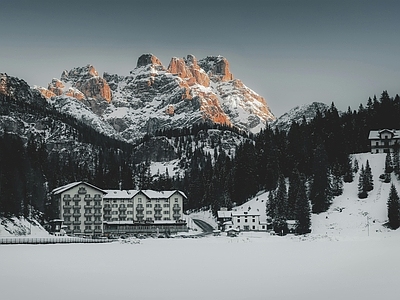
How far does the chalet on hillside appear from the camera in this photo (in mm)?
136750

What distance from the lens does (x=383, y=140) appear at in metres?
138

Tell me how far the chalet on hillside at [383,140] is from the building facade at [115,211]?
159 feet

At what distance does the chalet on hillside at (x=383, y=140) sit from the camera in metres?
137

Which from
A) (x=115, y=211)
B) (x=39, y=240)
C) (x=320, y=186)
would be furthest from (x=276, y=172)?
(x=39, y=240)

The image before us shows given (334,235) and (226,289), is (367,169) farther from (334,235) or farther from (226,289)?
(226,289)

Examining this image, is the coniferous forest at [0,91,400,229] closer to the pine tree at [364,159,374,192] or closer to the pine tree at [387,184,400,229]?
the pine tree at [364,159,374,192]

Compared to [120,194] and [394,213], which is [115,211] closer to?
[120,194]

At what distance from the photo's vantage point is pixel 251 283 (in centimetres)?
3575

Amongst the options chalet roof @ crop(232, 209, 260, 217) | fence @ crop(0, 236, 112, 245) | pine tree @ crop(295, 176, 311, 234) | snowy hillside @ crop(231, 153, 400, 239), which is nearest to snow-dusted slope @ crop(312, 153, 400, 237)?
snowy hillside @ crop(231, 153, 400, 239)

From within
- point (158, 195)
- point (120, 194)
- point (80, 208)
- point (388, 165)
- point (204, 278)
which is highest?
point (388, 165)

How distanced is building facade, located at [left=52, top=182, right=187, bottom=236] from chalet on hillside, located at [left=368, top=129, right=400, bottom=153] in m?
48.6

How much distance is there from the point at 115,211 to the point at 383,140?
66.8m

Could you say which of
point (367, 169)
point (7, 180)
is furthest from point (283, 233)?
point (7, 180)

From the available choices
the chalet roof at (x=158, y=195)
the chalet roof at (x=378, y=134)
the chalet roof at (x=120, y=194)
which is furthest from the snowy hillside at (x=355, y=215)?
the chalet roof at (x=120, y=194)
